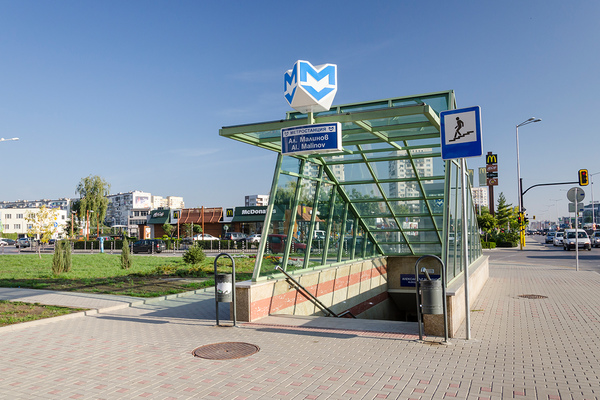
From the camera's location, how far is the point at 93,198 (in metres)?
72.1

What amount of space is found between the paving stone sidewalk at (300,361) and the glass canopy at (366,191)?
72.4 inches

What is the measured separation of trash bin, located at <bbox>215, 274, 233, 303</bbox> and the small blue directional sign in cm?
252

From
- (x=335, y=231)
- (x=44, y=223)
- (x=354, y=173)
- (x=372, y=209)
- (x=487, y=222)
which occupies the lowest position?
(x=487, y=222)

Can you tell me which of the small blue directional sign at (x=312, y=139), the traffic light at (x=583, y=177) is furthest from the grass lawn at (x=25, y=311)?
the traffic light at (x=583, y=177)

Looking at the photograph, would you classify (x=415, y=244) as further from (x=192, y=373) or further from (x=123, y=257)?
(x=123, y=257)

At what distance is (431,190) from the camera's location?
1148 centimetres

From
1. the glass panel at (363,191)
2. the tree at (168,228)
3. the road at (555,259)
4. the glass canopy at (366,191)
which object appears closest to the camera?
the glass canopy at (366,191)

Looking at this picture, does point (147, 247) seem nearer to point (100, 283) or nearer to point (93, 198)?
point (100, 283)

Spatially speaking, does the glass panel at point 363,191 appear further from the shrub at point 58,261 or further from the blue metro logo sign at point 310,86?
the shrub at point 58,261

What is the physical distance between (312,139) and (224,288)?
3063mm

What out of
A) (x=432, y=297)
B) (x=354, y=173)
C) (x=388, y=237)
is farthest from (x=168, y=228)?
(x=432, y=297)

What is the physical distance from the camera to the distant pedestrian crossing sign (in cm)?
675

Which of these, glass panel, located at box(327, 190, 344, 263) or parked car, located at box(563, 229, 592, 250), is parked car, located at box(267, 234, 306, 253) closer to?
glass panel, located at box(327, 190, 344, 263)

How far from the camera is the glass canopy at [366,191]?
842cm
